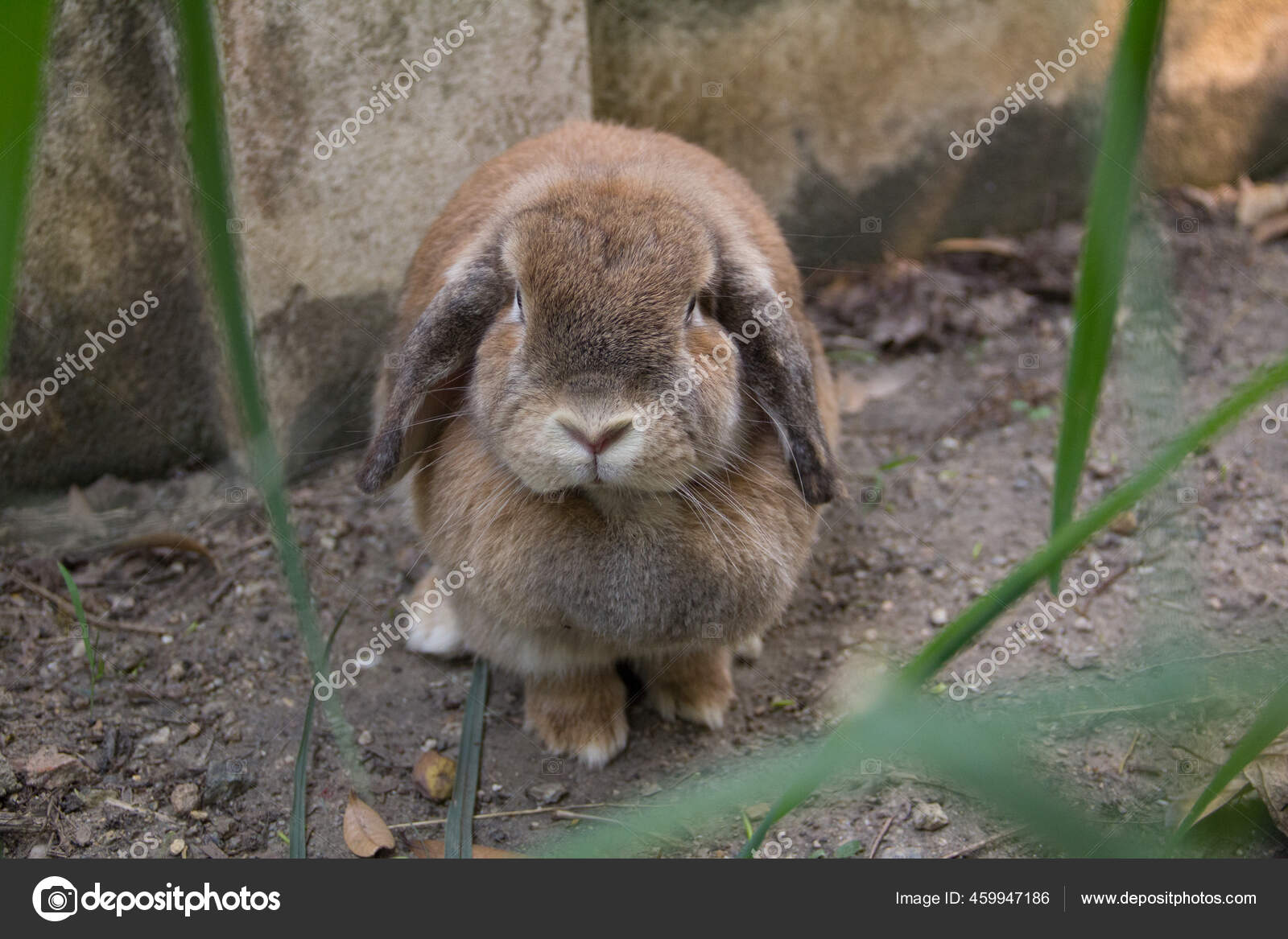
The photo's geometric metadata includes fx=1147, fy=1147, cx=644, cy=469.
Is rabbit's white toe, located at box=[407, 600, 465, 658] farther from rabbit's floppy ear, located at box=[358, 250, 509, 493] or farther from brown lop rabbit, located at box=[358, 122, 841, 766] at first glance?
rabbit's floppy ear, located at box=[358, 250, 509, 493]

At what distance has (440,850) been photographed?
3285 millimetres

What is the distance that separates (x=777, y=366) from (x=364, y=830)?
175cm

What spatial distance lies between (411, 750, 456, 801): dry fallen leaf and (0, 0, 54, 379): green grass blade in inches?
104

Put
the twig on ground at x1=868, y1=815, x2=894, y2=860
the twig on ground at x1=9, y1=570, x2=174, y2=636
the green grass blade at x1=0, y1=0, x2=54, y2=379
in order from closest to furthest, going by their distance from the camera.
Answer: the green grass blade at x1=0, y1=0, x2=54, y2=379
the twig on ground at x1=868, y1=815, x2=894, y2=860
the twig on ground at x1=9, y1=570, x2=174, y2=636

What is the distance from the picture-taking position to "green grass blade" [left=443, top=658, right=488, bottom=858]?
3242 mm

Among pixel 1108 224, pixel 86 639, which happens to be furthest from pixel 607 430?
pixel 86 639

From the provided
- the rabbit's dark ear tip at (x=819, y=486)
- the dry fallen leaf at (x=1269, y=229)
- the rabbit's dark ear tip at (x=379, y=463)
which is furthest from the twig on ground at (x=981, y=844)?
the dry fallen leaf at (x=1269, y=229)

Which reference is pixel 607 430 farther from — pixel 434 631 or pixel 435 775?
pixel 434 631

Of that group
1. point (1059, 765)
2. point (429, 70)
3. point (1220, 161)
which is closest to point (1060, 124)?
point (1220, 161)

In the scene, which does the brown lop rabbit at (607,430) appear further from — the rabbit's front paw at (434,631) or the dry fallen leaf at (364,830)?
the dry fallen leaf at (364,830)

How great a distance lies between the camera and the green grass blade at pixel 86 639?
11.5 feet

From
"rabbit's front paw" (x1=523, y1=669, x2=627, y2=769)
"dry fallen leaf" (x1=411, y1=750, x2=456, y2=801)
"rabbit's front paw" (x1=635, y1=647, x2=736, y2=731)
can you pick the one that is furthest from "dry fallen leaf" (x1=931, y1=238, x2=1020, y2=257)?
"dry fallen leaf" (x1=411, y1=750, x2=456, y2=801)

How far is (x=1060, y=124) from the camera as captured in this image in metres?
5.43
